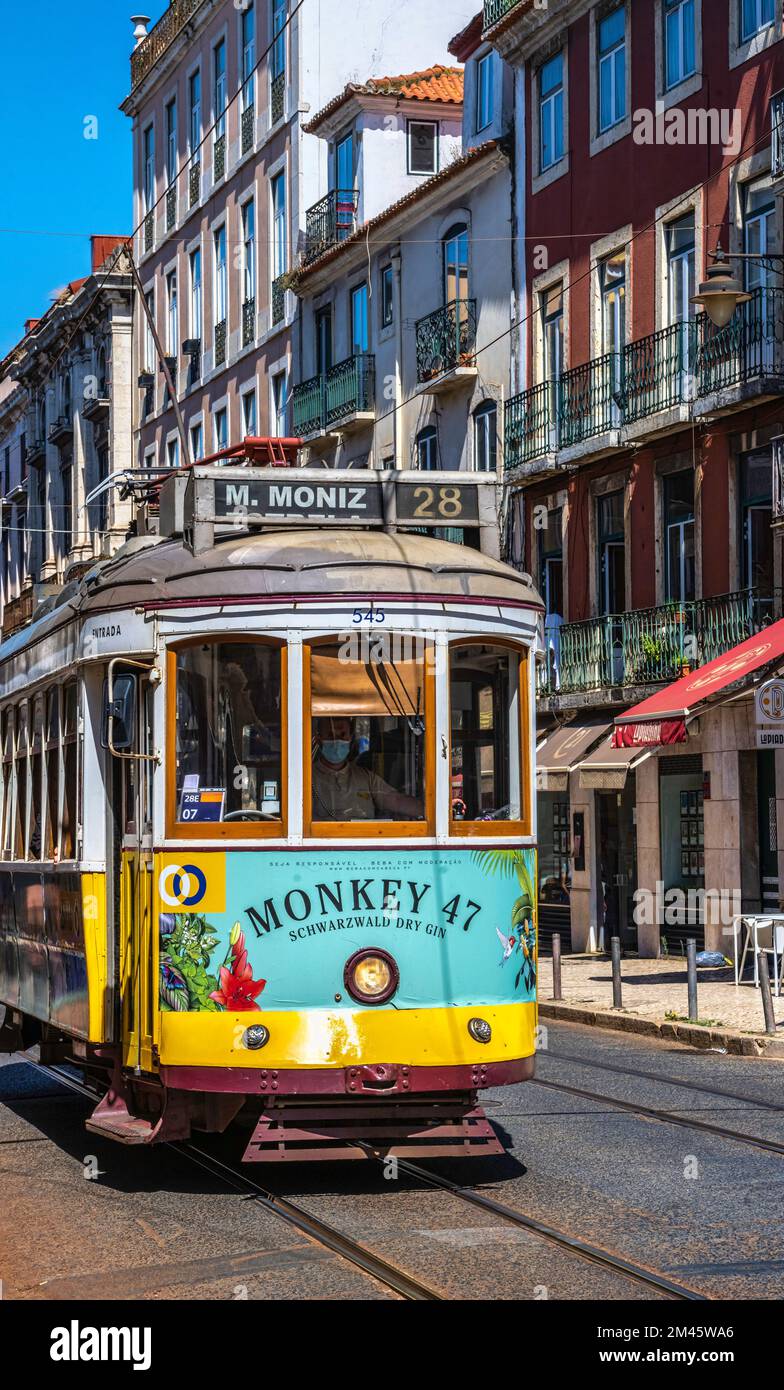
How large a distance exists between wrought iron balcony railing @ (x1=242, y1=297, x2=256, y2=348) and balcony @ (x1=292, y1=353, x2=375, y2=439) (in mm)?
4250

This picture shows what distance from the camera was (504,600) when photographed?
396 inches

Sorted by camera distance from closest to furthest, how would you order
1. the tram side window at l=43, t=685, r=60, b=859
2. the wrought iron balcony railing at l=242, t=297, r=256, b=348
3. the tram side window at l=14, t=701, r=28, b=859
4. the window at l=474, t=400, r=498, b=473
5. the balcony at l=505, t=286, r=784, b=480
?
the tram side window at l=43, t=685, r=60, b=859 < the tram side window at l=14, t=701, r=28, b=859 < the balcony at l=505, t=286, r=784, b=480 < the window at l=474, t=400, r=498, b=473 < the wrought iron balcony railing at l=242, t=297, r=256, b=348

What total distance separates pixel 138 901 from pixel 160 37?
4654cm

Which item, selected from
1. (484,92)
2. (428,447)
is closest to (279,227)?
(484,92)

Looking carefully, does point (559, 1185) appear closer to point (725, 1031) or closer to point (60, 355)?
point (725, 1031)

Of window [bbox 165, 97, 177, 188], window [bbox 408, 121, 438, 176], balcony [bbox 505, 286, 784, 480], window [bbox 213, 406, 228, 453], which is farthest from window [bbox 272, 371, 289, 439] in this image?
balcony [bbox 505, 286, 784, 480]

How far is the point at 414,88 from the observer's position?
131ft

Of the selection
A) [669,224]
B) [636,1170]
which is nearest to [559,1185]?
[636,1170]

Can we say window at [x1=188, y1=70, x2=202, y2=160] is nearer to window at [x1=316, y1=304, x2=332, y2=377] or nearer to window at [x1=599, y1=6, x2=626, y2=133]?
window at [x1=316, y1=304, x2=332, y2=377]

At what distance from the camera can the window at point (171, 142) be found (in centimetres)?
5209

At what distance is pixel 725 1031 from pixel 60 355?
45993 millimetres

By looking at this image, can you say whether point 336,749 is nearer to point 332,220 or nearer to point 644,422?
point 644,422

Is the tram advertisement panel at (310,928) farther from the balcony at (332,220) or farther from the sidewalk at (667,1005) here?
the balcony at (332,220)

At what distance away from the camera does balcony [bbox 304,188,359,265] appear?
40250 mm
